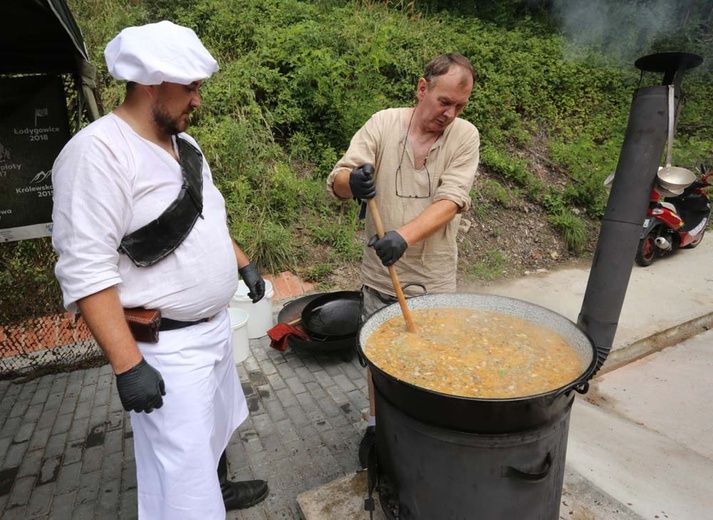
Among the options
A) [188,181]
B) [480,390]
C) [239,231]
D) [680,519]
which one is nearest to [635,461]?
[680,519]

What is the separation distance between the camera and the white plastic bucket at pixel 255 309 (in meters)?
4.54

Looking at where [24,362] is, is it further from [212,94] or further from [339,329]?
[212,94]

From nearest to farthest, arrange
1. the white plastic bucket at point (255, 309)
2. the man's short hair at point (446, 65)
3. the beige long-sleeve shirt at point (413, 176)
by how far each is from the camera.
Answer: the man's short hair at point (446, 65) < the beige long-sleeve shirt at point (413, 176) < the white plastic bucket at point (255, 309)

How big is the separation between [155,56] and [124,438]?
114 inches

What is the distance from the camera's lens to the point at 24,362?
169 inches

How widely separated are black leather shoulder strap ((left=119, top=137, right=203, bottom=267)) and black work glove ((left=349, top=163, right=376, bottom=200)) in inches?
30.6

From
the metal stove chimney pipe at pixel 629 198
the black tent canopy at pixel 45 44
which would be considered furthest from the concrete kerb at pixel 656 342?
the black tent canopy at pixel 45 44

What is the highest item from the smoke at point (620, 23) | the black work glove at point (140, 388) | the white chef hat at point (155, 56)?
the smoke at point (620, 23)

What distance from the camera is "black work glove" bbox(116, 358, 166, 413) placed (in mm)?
1761

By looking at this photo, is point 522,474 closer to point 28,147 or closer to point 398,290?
point 398,290

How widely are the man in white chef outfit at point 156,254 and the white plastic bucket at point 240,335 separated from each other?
196cm

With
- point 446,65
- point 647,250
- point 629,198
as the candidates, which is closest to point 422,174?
point 446,65

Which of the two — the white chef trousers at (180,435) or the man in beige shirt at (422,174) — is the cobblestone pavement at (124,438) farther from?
the white chef trousers at (180,435)

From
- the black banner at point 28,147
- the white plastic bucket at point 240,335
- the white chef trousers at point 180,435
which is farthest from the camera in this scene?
the white plastic bucket at point 240,335
